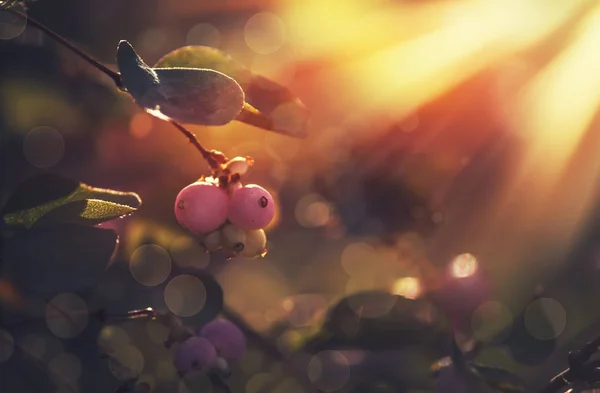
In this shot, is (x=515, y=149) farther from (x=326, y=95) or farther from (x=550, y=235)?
(x=326, y=95)

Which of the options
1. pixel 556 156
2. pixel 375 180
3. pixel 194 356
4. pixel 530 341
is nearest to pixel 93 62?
pixel 194 356

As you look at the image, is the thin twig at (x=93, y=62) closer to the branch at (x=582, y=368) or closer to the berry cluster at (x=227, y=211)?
the berry cluster at (x=227, y=211)

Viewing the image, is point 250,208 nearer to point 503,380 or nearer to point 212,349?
point 212,349

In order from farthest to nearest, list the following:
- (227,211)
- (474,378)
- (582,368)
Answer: (227,211)
(474,378)
(582,368)

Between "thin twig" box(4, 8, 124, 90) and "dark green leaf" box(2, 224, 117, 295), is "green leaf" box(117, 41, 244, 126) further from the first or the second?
"dark green leaf" box(2, 224, 117, 295)

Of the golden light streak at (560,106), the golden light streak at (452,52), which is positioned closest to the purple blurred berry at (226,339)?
the golden light streak at (560,106)

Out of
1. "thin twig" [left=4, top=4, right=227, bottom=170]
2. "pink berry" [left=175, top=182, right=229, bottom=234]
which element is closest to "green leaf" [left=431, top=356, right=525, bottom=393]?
"pink berry" [left=175, top=182, right=229, bottom=234]
